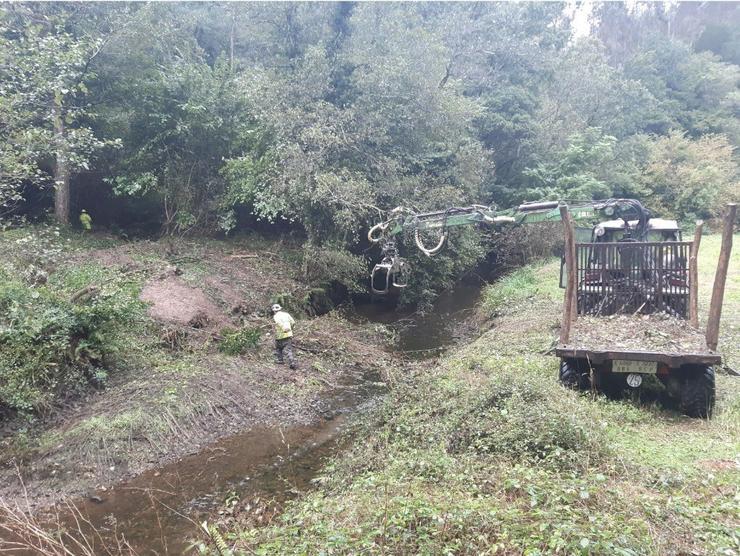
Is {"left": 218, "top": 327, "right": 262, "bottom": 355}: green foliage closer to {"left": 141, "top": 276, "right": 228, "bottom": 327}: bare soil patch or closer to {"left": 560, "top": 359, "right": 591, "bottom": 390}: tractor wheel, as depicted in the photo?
{"left": 141, "top": 276, "right": 228, "bottom": 327}: bare soil patch

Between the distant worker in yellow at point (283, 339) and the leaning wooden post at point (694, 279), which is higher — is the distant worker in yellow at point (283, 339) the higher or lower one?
the lower one

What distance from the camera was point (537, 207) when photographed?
34.6 ft

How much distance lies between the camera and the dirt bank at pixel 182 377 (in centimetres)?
776

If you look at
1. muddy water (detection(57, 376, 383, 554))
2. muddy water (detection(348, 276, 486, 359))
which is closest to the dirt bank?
muddy water (detection(57, 376, 383, 554))

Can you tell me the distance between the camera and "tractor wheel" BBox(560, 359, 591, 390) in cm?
790

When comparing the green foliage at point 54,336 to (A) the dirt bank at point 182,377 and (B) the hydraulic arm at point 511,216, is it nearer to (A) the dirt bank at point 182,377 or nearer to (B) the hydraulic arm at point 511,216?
(A) the dirt bank at point 182,377

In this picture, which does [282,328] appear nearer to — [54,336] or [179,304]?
[179,304]

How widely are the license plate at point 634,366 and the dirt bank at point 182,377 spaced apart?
548 centimetres

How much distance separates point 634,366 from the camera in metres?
7.39

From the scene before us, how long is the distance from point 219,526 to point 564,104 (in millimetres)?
27638

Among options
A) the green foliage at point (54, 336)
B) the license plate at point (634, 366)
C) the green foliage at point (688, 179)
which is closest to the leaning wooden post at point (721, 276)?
the license plate at point (634, 366)

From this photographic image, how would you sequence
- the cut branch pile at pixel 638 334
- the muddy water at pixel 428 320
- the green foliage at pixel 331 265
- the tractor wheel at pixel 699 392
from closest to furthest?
1. the tractor wheel at pixel 699 392
2. the cut branch pile at pixel 638 334
3. the muddy water at pixel 428 320
4. the green foliage at pixel 331 265

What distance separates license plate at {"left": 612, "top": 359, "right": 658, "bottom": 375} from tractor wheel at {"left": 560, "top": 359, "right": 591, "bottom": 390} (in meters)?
0.51

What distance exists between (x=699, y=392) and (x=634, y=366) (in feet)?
3.01
